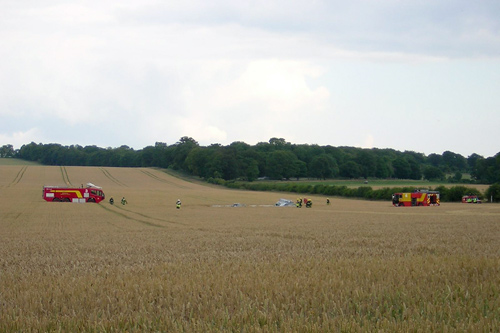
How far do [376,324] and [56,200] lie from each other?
63.5 meters

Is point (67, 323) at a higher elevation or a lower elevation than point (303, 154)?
lower

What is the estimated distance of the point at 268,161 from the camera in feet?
427

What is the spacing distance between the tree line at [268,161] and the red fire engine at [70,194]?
53.9 m

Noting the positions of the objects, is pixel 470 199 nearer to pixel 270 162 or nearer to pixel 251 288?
pixel 270 162

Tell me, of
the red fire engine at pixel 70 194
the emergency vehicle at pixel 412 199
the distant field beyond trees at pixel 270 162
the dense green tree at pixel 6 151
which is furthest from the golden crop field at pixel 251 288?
the dense green tree at pixel 6 151

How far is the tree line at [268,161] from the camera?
12194 cm

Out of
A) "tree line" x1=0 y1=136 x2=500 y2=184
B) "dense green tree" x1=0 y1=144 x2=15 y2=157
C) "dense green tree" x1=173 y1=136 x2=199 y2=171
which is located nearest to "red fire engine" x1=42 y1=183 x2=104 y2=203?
"tree line" x1=0 y1=136 x2=500 y2=184

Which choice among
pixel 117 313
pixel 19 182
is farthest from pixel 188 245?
pixel 19 182

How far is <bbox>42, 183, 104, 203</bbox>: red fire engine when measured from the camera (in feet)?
208

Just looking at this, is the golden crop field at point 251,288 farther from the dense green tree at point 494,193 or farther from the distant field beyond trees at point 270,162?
the distant field beyond trees at point 270,162

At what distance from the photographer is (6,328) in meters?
6.43

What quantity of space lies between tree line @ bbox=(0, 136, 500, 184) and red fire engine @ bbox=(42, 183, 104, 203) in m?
53.9

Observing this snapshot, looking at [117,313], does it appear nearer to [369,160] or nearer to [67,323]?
[67,323]

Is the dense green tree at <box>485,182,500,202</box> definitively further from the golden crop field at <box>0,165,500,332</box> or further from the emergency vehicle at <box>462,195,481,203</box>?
the golden crop field at <box>0,165,500,332</box>
